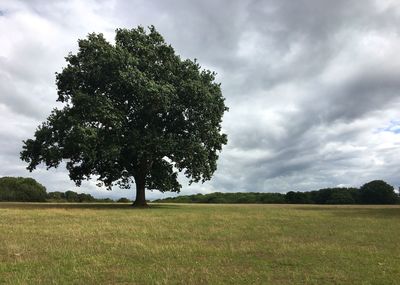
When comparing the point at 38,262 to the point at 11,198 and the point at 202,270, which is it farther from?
the point at 11,198

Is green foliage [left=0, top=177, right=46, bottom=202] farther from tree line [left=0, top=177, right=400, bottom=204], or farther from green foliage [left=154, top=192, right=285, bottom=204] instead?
green foliage [left=154, top=192, right=285, bottom=204]

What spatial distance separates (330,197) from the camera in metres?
105

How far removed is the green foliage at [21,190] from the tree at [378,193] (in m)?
69.1

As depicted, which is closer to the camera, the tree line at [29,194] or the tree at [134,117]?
the tree at [134,117]

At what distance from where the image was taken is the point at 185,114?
50031 mm

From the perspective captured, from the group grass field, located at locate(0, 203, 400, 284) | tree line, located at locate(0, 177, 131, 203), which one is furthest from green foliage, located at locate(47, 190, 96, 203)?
grass field, located at locate(0, 203, 400, 284)

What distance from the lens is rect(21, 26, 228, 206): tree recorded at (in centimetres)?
4519

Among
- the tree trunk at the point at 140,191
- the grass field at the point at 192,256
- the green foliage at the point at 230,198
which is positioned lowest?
the grass field at the point at 192,256

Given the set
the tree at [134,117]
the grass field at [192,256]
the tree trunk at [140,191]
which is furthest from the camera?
the tree trunk at [140,191]

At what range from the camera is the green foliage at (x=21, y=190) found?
90688 mm

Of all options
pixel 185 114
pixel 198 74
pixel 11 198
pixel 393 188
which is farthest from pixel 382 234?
pixel 393 188

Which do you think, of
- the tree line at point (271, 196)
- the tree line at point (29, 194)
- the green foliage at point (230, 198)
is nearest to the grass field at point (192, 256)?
the tree line at point (29, 194)

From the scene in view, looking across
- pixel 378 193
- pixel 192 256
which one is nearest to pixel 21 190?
pixel 378 193

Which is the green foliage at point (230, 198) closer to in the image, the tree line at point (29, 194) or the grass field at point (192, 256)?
the tree line at point (29, 194)
